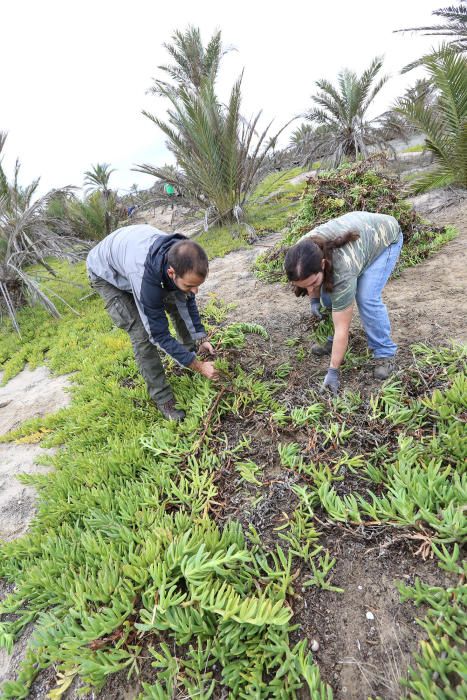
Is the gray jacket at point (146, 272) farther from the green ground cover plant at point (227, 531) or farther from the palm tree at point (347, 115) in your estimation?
the palm tree at point (347, 115)

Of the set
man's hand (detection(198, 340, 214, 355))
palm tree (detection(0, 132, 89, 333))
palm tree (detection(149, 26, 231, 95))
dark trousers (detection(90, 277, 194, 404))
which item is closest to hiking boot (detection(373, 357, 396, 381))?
man's hand (detection(198, 340, 214, 355))

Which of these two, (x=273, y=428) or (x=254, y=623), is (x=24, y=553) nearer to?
(x=254, y=623)

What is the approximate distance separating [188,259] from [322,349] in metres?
1.59

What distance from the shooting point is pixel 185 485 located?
81.8 inches

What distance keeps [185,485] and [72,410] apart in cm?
184

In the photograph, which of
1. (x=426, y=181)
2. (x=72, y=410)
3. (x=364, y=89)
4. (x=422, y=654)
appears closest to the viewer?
(x=422, y=654)

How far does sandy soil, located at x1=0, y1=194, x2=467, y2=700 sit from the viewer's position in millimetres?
1257

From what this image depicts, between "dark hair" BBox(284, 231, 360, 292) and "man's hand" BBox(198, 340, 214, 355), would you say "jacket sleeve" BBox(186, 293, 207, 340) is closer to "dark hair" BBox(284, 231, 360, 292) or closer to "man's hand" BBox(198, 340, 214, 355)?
"man's hand" BBox(198, 340, 214, 355)

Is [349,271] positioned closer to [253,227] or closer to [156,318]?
[156,318]

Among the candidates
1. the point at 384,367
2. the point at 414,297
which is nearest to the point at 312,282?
the point at 384,367

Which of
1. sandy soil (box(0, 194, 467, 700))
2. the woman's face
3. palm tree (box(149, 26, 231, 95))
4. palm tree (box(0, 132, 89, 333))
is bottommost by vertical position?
sandy soil (box(0, 194, 467, 700))

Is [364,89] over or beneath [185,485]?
over

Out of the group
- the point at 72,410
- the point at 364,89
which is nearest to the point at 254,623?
the point at 72,410

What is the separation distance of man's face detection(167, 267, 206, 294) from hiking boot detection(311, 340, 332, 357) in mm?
1376
